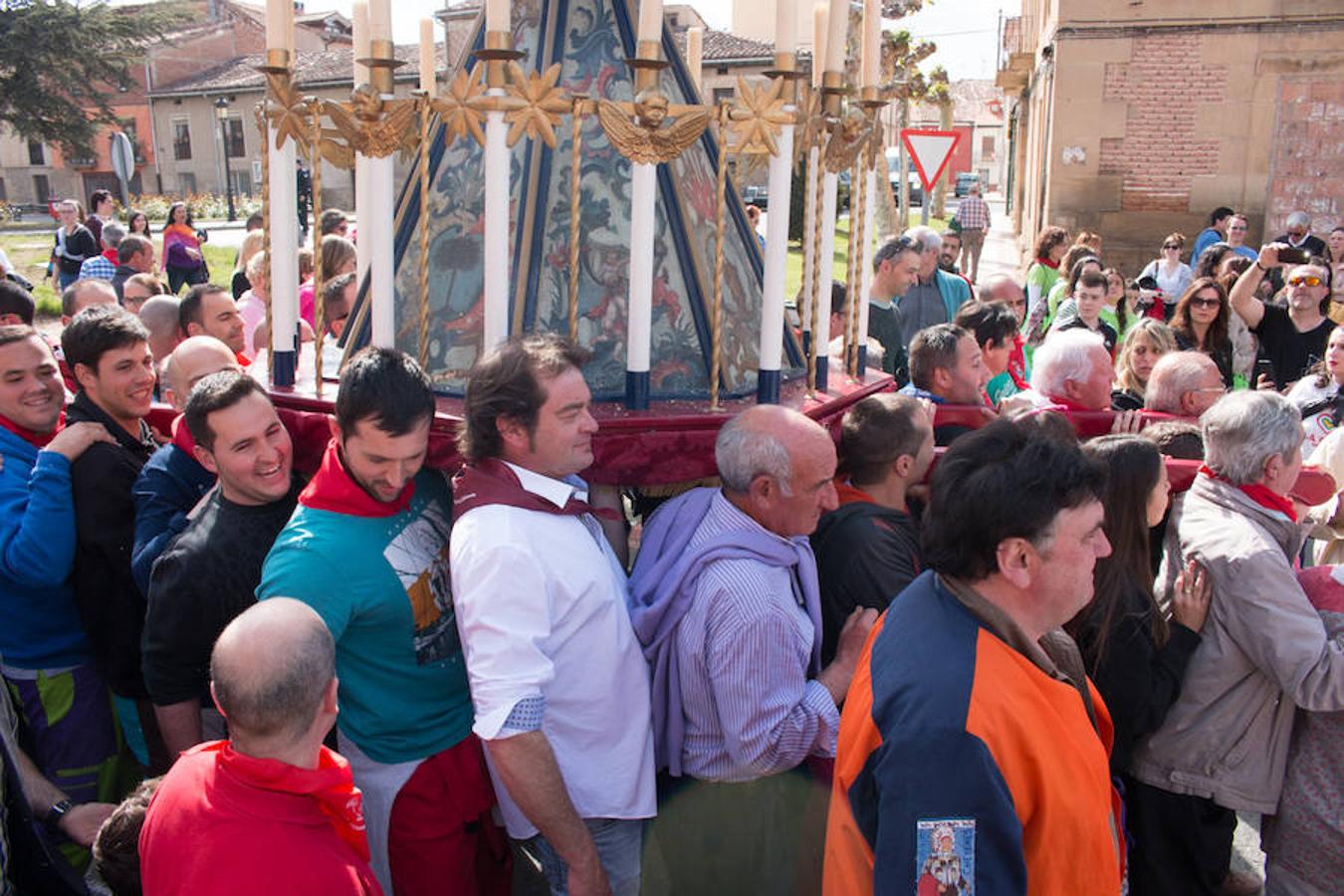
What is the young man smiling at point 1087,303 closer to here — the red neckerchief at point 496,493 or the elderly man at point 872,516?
the elderly man at point 872,516

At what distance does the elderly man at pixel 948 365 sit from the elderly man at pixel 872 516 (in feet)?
2.88

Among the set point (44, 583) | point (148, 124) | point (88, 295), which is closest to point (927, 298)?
point (88, 295)

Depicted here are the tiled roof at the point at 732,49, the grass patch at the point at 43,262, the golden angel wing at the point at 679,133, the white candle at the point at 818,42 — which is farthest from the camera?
the tiled roof at the point at 732,49

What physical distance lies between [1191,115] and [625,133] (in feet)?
49.1

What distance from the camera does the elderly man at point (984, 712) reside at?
173cm

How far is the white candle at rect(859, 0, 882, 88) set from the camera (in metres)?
3.14

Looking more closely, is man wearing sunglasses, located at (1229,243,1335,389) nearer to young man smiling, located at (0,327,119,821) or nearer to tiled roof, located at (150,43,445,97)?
young man smiling, located at (0,327,119,821)

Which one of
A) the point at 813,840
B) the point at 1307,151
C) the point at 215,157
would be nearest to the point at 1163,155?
the point at 1307,151

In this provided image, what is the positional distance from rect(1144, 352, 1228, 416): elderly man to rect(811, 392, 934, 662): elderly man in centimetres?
134

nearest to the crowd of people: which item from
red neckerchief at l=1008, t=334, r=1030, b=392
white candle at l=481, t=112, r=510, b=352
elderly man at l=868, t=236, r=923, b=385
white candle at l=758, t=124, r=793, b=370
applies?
white candle at l=481, t=112, r=510, b=352

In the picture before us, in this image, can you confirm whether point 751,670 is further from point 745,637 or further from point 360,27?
point 360,27

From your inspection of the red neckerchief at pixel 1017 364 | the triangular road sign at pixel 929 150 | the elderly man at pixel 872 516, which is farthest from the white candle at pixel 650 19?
the triangular road sign at pixel 929 150

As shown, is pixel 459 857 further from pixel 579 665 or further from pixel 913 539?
pixel 913 539

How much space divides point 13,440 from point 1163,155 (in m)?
15.5
